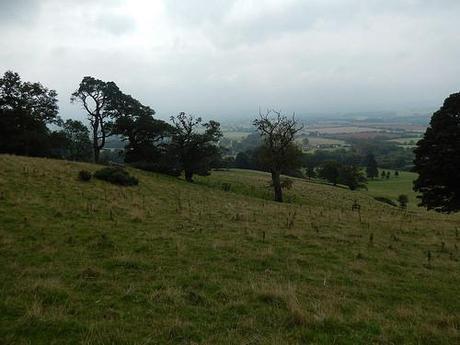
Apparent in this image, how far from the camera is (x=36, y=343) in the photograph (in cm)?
596

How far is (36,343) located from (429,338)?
666 cm

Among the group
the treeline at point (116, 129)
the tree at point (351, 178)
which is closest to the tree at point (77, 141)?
the treeline at point (116, 129)

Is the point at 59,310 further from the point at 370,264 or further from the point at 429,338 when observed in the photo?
the point at 370,264

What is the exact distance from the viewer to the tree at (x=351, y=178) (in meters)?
88.0

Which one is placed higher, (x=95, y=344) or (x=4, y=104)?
(x=4, y=104)

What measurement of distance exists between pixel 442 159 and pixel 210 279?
25565 mm

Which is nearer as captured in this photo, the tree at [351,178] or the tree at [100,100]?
the tree at [100,100]

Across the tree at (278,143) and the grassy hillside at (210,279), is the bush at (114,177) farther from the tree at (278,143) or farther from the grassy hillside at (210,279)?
the tree at (278,143)

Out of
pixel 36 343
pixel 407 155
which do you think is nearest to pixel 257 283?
pixel 36 343

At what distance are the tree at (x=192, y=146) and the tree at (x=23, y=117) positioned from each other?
619 inches

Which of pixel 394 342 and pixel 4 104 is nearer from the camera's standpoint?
pixel 394 342

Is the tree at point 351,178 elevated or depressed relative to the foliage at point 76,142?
depressed

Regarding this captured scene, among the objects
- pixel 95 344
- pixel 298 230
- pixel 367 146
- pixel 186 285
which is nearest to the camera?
pixel 95 344

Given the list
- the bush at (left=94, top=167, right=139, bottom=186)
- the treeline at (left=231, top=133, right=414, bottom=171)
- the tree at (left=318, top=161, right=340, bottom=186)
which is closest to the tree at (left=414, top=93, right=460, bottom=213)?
the bush at (left=94, top=167, right=139, bottom=186)
